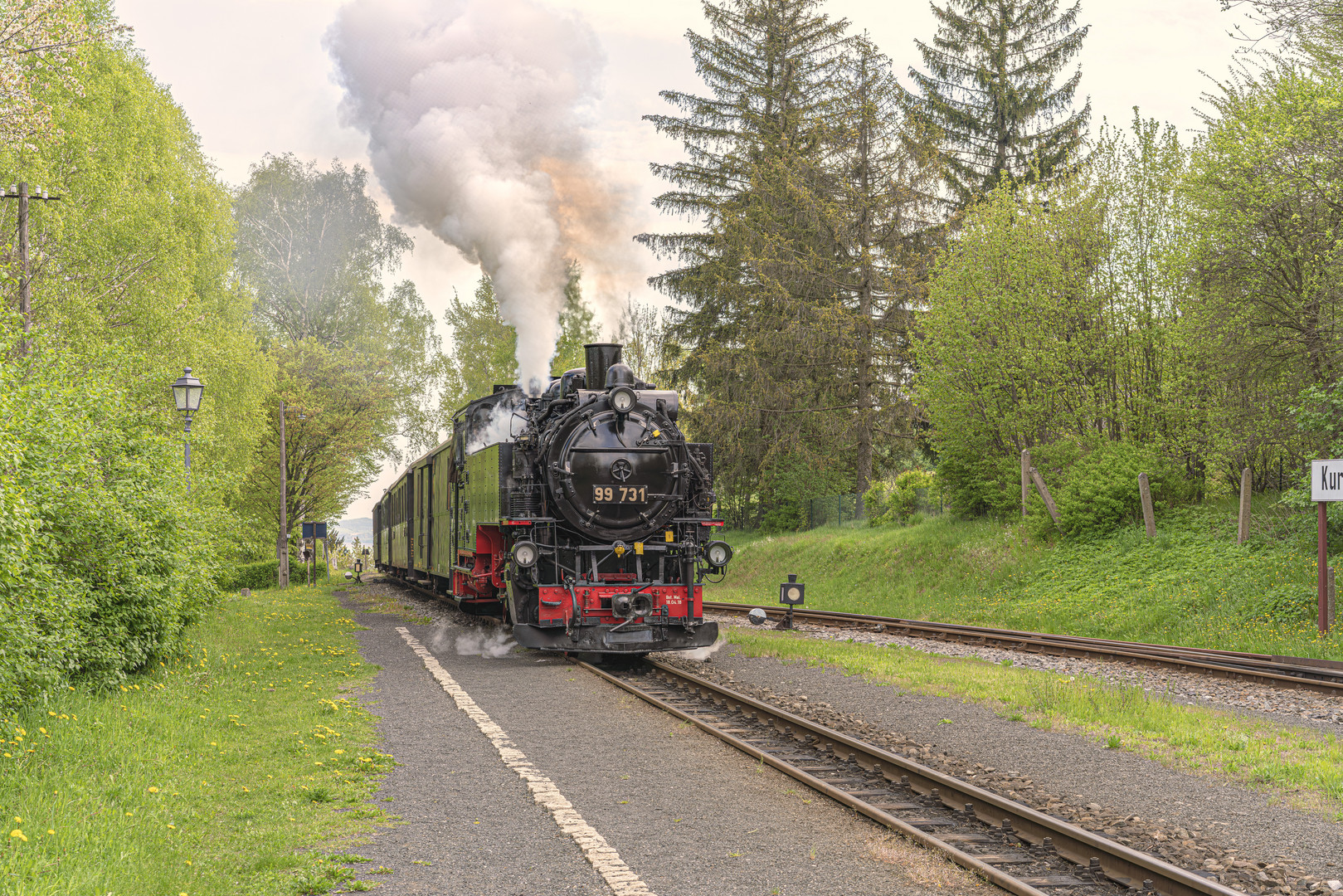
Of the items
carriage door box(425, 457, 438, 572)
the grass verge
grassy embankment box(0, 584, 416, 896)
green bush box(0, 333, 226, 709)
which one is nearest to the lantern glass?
green bush box(0, 333, 226, 709)

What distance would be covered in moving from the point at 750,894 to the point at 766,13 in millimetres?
33563

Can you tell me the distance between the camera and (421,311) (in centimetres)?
4647

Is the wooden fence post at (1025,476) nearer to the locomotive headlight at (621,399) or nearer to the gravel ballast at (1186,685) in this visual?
the gravel ballast at (1186,685)

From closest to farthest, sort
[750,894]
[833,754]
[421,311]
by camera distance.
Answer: [750,894]
[833,754]
[421,311]

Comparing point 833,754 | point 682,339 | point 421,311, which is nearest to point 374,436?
point 421,311

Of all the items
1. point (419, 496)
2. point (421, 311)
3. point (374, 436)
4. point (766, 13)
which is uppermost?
point (766, 13)

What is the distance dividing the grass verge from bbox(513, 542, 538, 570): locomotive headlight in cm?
322

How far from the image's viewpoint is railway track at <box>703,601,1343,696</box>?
11008 millimetres

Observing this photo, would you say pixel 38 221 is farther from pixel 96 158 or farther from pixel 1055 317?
pixel 1055 317

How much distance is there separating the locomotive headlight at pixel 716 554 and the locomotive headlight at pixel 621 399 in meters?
2.03

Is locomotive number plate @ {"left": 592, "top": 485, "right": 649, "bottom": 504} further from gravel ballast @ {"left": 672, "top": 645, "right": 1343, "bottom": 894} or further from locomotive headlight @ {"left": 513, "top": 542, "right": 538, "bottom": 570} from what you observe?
gravel ballast @ {"left": 672, "top": 645, "right": 1343, "bottom": 894}

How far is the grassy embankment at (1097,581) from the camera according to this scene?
47.9 ft

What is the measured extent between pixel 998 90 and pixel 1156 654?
24.1 m

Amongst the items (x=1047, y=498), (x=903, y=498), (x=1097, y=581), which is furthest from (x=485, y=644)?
(x=903, y=498)
